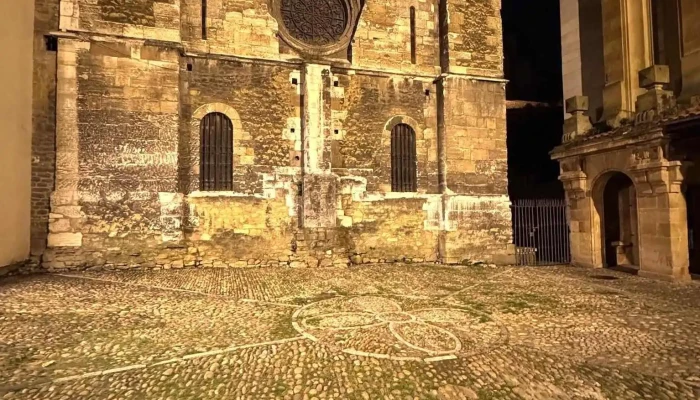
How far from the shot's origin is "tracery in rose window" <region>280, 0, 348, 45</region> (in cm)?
1008

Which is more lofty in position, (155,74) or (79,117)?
(155,74)

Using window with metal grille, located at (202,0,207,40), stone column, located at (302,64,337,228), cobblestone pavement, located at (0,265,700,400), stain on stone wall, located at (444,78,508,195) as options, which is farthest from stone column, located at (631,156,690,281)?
window with metal grille, located at (202,0,207,40)

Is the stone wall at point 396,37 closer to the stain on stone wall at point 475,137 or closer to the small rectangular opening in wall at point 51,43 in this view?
the stain on stone wall at point 475,137

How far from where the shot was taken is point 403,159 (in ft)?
33.7

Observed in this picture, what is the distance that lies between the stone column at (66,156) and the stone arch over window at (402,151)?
723 centimetres

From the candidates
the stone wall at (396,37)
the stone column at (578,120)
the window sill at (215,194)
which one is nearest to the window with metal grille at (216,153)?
the window sill at (215,194)

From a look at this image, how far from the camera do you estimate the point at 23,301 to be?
5348 millimetres

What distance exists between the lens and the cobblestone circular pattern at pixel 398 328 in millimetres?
3650

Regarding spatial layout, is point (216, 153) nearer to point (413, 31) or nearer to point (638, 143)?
point (413, 31)

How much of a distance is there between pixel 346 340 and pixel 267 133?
660cm

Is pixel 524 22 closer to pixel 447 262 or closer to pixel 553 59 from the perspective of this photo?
pixel 553 59

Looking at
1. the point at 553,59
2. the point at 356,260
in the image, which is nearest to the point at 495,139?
the point at 356,260

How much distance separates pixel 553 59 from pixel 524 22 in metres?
2.66

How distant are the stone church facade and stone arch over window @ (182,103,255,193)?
0.03 m
